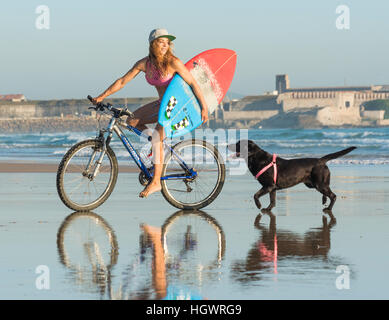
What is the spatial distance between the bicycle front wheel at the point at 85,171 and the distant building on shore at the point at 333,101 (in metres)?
118

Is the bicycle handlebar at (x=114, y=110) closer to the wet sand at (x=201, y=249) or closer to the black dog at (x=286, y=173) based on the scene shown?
the wet sand at (x=201, y=249)

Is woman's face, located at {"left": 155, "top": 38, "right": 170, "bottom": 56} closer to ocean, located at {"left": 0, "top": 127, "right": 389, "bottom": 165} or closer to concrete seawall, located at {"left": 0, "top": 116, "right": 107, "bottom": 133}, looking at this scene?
ocean, located at {"left": 0, "top": 127, "right": 389, "bottom": 165}

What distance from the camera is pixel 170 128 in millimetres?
7051

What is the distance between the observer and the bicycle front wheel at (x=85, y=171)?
6.96 meters

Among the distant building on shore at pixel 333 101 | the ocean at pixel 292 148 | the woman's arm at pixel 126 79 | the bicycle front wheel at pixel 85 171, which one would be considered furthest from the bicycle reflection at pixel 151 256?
the distant building on shore at pixel 333 101

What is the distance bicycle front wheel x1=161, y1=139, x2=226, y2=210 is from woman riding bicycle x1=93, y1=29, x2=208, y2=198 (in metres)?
0.18

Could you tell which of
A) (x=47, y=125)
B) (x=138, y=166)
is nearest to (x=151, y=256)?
(x=138, y=166)

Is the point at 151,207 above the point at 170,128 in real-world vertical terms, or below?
below
